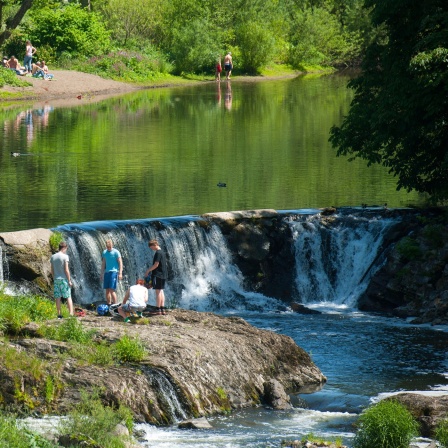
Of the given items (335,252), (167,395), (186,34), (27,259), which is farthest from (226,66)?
(167,395)

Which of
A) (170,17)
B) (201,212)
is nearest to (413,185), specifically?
(201,212)

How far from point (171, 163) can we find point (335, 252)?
1135 centimetres

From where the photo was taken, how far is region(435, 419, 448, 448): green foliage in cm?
1609

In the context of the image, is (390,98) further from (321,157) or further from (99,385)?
(321,157)

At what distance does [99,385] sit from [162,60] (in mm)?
61221

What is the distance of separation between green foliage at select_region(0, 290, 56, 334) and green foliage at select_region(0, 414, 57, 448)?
12.6ft

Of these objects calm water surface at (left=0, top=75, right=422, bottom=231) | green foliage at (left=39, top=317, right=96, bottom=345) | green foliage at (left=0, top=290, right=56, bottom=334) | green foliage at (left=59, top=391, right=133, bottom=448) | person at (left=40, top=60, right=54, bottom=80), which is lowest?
green foliage at (left=59, top=391, right=133, bottom=448)

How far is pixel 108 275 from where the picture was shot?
2345cm

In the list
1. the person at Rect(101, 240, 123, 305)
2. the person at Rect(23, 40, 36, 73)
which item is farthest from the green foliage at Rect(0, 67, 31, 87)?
the person at Rect(101, 240, 123, 305)

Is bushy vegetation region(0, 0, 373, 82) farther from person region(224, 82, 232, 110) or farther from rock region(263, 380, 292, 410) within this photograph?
rock region(263, 380, 292, 410)

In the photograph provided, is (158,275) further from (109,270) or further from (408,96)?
(408,96)

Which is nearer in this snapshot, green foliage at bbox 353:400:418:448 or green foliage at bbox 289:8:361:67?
green foliage at bbox 353:400:418:448

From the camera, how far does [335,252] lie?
97.9 ft

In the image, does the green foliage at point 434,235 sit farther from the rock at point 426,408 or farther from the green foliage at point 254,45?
the green foliage at point 254,45
